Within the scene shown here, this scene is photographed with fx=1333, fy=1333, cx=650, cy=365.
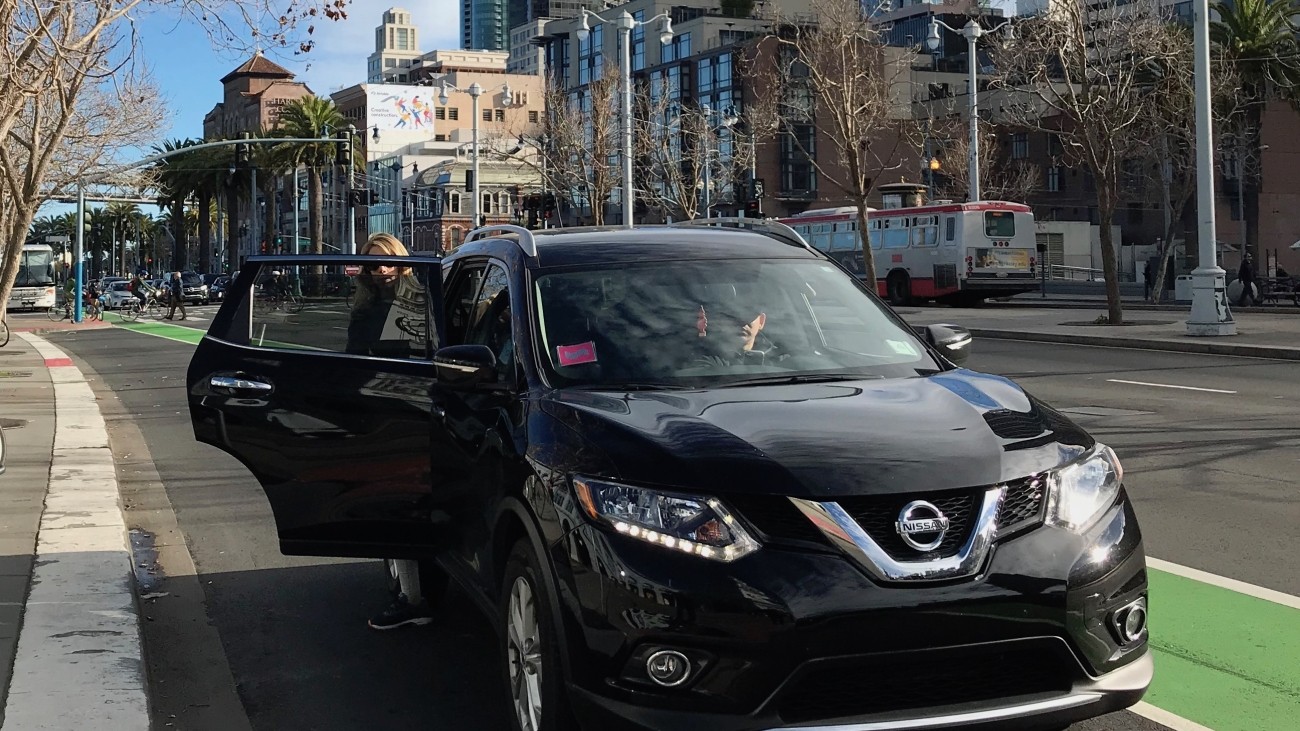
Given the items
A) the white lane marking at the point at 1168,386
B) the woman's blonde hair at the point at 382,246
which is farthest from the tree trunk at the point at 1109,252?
the woman's blonde hair at the point at 382,246

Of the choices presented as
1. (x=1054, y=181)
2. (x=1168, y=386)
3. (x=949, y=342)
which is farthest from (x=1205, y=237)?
(x=1054, y=181)

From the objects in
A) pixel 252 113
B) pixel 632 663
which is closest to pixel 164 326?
pixel 632 663

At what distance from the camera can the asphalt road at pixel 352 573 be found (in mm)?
5168

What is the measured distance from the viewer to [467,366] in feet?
15.5

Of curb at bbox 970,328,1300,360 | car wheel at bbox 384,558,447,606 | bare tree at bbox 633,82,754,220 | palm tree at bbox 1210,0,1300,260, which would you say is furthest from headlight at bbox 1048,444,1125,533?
bare tree at bbox 633,82,754,220

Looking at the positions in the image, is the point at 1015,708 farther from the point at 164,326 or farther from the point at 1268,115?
the point at 1268,115

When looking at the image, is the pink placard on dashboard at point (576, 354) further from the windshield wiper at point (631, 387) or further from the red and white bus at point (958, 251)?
the red and white bus at point (958, 251)

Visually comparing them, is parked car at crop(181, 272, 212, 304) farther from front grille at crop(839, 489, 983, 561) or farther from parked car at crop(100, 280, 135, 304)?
front grille at crop(839, 489, 983, 561)

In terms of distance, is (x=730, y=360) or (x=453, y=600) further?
(x=453, y=600)

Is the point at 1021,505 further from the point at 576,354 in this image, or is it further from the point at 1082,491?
the point at 576,354

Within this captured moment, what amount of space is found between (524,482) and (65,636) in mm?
2797

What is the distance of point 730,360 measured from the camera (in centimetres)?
471

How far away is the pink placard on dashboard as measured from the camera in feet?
15.2

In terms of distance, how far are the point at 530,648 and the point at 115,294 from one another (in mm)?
64342
